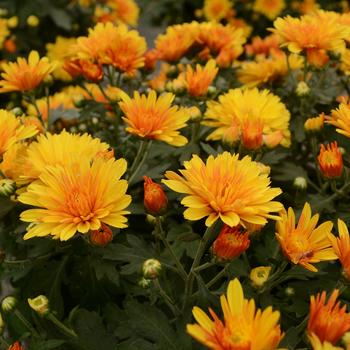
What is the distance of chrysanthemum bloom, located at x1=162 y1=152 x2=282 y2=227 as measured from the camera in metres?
0.93

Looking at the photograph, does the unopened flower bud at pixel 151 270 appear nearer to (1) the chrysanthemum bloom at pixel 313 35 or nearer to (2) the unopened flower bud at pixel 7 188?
(2) the unopened flower bud at pixel 7 188

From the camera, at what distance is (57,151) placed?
115 cm

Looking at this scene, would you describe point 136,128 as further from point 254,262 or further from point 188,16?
point 188,16

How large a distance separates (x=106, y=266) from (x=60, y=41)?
2317 millimetres

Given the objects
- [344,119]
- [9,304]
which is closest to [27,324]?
[9,304]

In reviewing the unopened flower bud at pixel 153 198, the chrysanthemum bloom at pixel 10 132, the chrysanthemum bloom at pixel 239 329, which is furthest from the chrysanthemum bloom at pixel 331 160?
the chrysanthemum bloom at pixel 10 132

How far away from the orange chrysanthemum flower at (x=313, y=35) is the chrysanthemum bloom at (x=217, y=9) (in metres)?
2.87

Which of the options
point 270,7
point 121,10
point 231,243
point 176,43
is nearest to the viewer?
point 231,243

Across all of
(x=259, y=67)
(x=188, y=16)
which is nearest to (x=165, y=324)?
(x=259, y=67)

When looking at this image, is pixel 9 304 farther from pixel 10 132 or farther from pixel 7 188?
pixel 10 132

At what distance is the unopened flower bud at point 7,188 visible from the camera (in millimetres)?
1165

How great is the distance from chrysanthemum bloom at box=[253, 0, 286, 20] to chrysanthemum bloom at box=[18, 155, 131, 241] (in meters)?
3.59

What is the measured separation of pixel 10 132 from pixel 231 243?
59 cm

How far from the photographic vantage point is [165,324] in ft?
3.39
